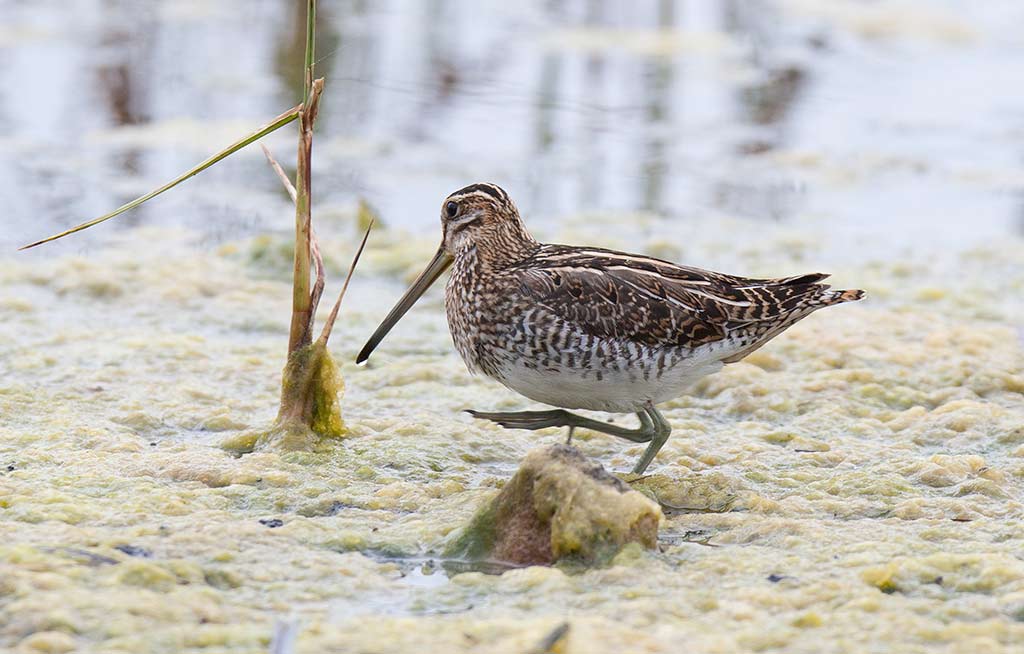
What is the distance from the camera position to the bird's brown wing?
4219 millimetres

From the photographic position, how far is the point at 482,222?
471 cm

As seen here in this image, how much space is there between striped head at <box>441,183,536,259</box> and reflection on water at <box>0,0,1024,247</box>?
7.77 feet

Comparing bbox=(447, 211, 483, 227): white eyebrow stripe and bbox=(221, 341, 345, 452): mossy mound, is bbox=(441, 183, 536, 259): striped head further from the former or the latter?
bbox=(221, 341, 345, 452): mossy mound

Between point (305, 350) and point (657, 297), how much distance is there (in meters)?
1.06

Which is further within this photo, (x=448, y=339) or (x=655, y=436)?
(x=448, y=339)

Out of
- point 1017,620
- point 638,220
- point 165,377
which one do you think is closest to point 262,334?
point 165,377

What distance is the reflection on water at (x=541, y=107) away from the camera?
750 centimetres

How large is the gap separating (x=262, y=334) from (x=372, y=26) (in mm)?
4888

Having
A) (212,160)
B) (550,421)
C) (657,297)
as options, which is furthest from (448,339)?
(212,160)

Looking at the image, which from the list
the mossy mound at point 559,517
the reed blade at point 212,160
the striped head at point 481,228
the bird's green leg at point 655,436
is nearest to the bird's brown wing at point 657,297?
the striped head at point 481,228

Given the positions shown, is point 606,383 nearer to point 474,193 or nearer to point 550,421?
point 550,421

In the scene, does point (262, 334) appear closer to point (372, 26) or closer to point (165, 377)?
point (165, 377)

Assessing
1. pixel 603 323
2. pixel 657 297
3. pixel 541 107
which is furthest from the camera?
pixel 541 107

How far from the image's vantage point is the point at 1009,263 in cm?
682
